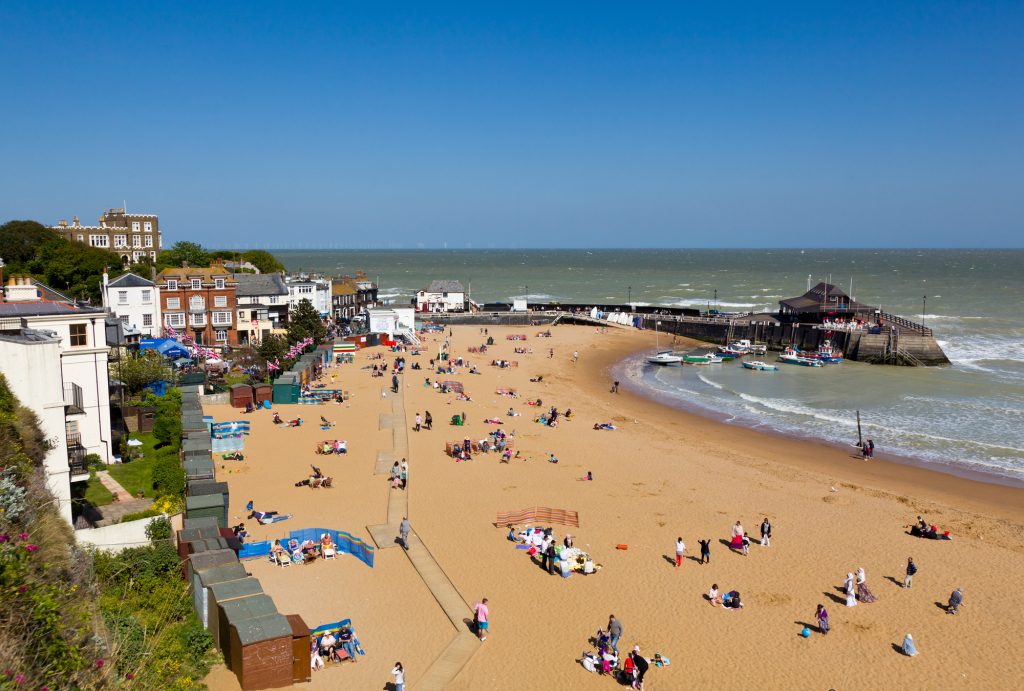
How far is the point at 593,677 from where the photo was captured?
48.6 feet

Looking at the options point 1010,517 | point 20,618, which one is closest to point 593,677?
point 20,618

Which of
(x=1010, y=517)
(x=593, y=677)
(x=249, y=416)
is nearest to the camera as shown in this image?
(x=593, y=677)

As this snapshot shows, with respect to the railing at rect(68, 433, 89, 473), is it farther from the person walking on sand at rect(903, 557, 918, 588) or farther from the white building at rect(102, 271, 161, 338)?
the white building at rect(102, 271, 161, 338)

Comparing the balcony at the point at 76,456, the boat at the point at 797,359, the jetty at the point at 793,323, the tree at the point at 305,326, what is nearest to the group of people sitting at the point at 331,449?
the balcony at the point at 76,456

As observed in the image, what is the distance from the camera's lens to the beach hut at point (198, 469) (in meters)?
22.4

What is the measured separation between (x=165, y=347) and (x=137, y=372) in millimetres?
8283

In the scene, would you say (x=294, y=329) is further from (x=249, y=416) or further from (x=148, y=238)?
(x=148, y=238)

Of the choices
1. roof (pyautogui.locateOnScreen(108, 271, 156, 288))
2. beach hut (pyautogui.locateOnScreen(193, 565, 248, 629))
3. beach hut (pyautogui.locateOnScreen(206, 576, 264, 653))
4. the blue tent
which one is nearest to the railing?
beach hut (pyautogui.locateOnScreen(193, 565, 248, 629))

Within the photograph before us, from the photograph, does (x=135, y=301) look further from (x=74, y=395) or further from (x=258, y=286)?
(x=74, y=395)

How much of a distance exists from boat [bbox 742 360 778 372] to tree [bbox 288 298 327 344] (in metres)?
33.5

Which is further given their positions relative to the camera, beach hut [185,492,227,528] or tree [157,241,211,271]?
tree [157,241,211,271]

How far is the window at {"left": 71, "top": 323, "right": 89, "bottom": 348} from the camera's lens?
25219 mm

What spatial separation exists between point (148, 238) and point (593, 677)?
114 metres

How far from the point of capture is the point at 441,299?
284 ft
